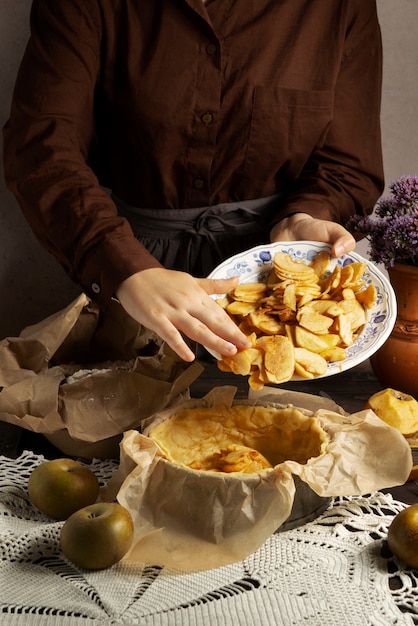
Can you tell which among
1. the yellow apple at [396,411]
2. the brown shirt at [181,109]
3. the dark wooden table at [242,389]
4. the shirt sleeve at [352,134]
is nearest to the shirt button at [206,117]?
the brown shirt at [181,109]

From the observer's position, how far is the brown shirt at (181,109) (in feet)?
4.45

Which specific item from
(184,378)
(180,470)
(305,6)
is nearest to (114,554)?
(180,470)

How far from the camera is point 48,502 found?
1.09 m

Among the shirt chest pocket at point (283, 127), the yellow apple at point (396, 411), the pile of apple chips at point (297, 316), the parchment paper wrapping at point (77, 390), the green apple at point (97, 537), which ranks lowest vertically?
the parchment paper wrapping at point (77, 390)

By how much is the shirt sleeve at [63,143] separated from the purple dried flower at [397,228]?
1.48ft

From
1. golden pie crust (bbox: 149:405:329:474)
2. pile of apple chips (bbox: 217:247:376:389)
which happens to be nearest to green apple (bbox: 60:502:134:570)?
golden pie crust (bbox: 149:405:329:474)

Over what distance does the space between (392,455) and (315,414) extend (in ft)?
0.41

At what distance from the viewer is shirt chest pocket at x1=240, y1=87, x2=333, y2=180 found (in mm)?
1483

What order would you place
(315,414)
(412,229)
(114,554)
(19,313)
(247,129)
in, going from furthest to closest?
1. (19,313)
2. (247,129)
3. (412,229)
4. (315,414)
5. (114,554)

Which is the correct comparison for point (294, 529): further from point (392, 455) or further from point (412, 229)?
point (412, 229)

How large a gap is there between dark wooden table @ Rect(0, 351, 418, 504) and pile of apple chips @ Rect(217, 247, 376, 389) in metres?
0.25

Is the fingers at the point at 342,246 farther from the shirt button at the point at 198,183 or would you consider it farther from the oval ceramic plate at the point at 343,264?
the shirt button at the point at 198,183

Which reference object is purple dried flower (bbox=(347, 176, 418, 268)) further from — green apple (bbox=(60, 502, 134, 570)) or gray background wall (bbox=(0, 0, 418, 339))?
green apple (bbox=(60, 502, 134, 570))

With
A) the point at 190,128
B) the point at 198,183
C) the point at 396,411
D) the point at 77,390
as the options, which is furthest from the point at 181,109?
the point at 396,411
